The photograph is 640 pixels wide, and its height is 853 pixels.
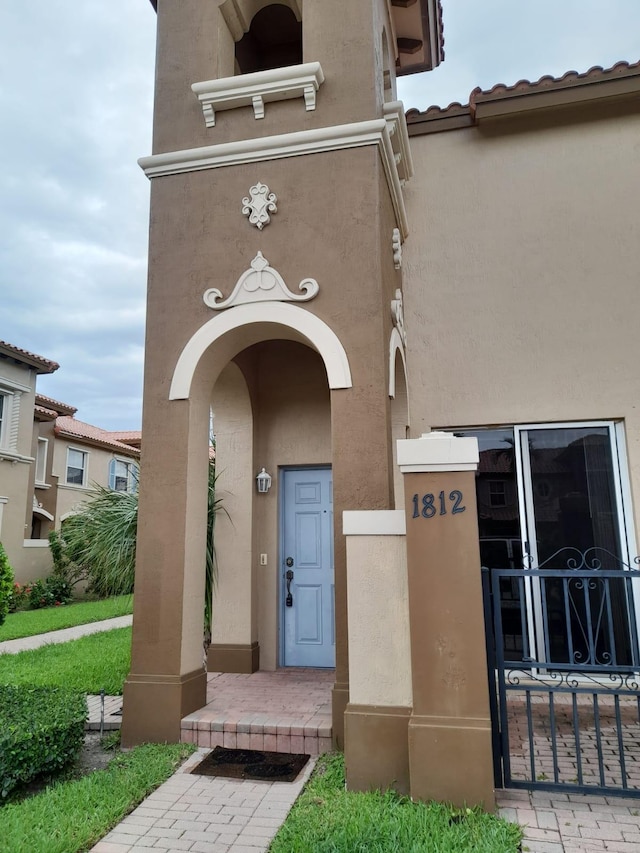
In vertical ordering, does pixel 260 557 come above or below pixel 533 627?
above

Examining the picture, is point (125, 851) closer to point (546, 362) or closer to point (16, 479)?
point (546, 362)

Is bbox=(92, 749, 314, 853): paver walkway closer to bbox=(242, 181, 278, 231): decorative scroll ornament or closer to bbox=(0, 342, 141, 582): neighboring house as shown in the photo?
bbox=(242, 181, 278, 231): decorative scroll ornament

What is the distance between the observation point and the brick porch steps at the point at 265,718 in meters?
5.15

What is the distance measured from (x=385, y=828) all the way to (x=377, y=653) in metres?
1.17

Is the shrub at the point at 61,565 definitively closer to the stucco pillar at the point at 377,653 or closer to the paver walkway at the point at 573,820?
the stucco pillar at the point at 377,653

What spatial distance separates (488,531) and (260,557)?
113 inches

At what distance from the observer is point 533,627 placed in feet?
22.9

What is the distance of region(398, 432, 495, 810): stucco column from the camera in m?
4.04

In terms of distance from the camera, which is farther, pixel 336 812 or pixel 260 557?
pixel 260 557

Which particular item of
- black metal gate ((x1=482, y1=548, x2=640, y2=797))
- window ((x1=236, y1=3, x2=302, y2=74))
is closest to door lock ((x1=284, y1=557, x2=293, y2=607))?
black metal gate ((x1=482, y1=548, x2=640, y2=797))

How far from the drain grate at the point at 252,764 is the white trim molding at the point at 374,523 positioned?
77.2 inches

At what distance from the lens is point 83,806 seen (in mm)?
4082

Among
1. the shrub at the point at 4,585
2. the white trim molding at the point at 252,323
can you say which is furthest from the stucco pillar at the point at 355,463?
the shrub at the point at 4,585

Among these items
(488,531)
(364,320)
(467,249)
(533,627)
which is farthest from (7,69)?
(533,627)
